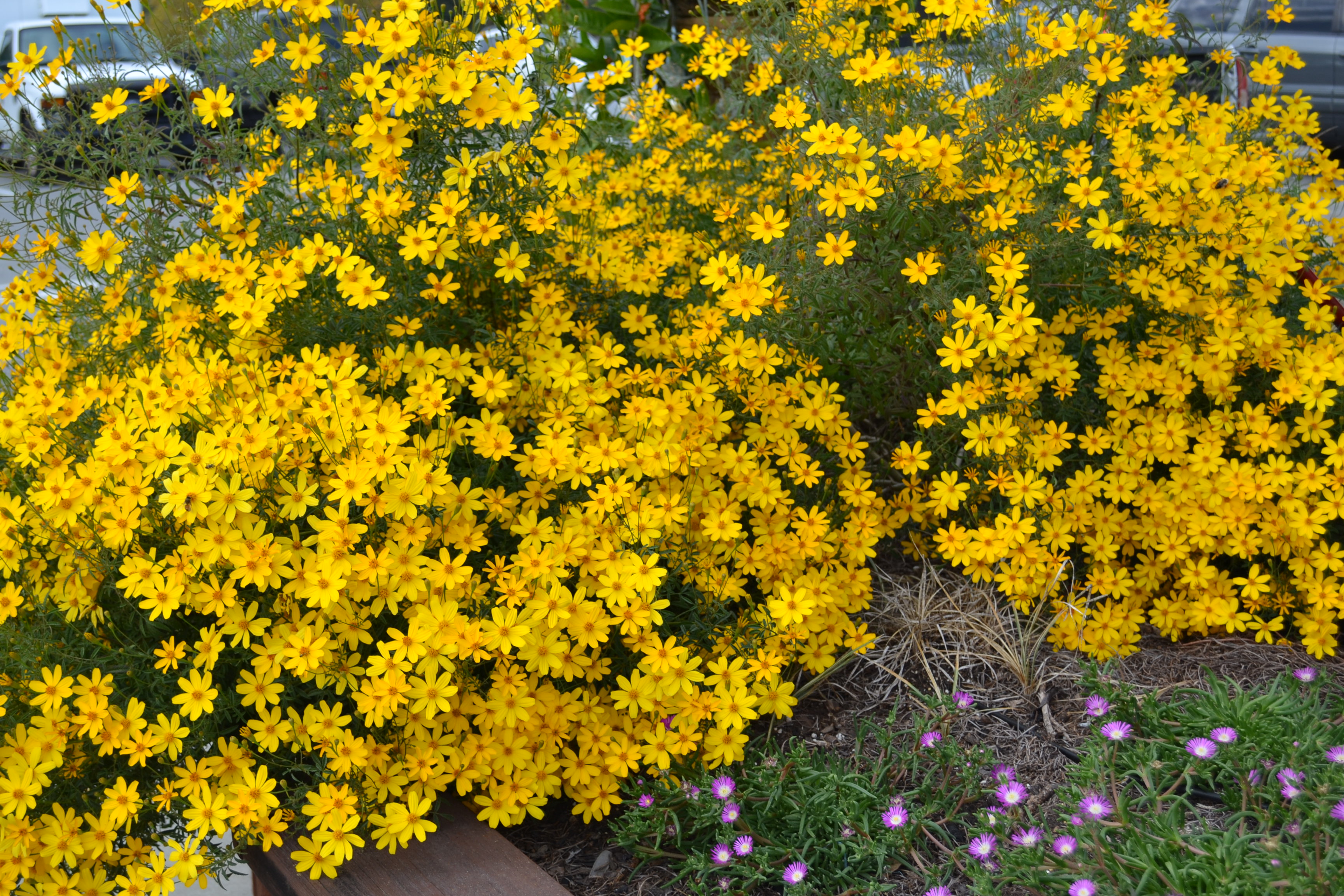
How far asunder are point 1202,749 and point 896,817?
562 millimetres

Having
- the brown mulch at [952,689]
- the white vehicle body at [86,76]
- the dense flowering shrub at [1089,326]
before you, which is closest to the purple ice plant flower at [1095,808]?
the brown mulch at [952,689]

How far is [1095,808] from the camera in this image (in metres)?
1.89

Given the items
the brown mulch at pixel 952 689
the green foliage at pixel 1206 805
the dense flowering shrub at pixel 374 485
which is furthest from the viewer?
the brown mulch at pixel 952 689

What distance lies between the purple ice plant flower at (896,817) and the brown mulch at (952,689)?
322mm

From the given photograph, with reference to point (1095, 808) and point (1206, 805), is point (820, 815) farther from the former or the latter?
point (1206, 805)

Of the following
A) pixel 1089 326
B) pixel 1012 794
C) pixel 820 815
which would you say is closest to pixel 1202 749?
pixel 1012 794

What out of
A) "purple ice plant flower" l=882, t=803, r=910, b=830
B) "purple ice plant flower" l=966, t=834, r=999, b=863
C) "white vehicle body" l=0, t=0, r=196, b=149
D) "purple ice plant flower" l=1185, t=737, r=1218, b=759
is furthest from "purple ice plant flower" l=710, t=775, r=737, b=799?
"white vehicle body" l=0, t=0, r=196, b=149

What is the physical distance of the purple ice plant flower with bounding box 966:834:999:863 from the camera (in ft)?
6.43

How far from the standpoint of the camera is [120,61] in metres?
3.16

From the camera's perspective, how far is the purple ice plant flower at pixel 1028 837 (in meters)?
1.86

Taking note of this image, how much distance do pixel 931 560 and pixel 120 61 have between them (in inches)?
107

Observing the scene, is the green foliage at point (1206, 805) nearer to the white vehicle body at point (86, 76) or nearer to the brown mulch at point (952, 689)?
the brown mulch at point (952, 689)

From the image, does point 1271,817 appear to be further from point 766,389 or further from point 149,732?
point 149,732

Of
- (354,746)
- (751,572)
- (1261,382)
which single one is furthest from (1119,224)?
(354,746)
